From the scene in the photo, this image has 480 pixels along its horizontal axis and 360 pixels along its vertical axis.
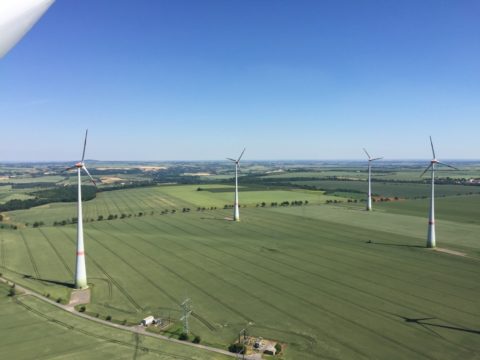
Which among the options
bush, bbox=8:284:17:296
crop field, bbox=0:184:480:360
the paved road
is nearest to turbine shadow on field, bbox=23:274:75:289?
crop field, bbox=0:184:480:360

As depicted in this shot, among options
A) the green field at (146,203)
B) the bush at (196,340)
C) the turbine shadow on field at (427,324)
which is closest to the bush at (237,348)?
the bush at (196,340)

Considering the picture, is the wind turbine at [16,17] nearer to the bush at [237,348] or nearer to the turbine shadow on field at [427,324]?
the bush at [237,348]

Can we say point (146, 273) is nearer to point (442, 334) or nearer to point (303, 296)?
point (303, 296)

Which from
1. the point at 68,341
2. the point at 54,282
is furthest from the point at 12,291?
the point at 68,341

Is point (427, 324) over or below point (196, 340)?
below

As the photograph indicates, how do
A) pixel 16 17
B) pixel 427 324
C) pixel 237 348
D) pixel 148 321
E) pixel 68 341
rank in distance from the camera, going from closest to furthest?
pixel 16 17
pixel 237 348
pixel 68 341
pixel 427 324
pixel 148 321

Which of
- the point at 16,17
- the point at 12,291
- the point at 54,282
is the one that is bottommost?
the point at 54,282

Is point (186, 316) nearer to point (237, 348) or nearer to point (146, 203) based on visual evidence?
point (237, 348)

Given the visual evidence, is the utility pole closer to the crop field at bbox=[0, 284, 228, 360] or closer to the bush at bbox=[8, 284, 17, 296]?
the crop field at bbox=[0, 284, 228, 360]
